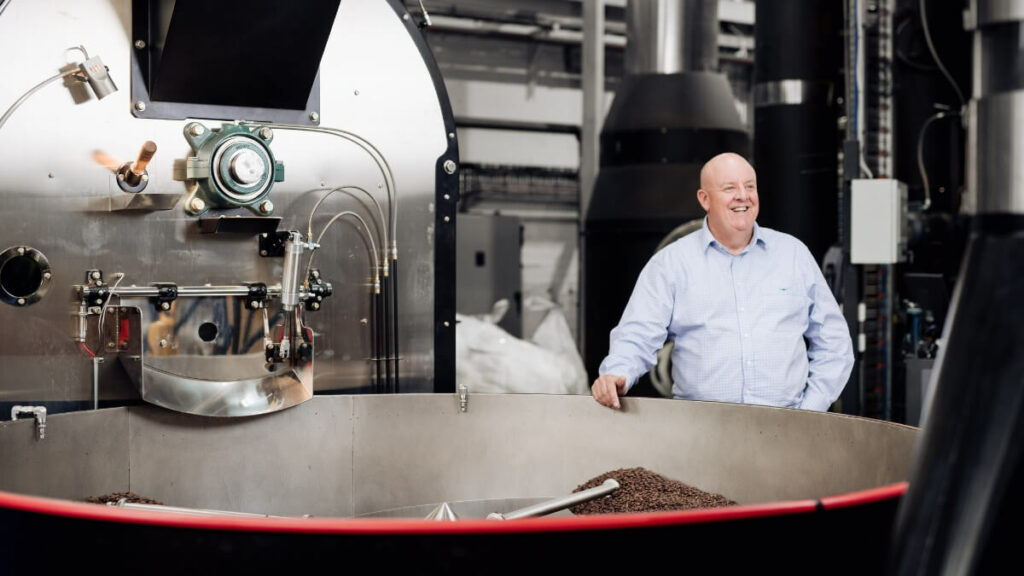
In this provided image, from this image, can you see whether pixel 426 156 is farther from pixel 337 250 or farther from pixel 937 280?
pixel 937 280

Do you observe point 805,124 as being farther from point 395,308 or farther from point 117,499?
point 117,499

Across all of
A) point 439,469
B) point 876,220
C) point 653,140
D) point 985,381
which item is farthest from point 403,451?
point 653,140

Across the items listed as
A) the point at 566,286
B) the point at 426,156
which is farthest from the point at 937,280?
the point at 566,286

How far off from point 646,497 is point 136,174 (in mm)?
1002

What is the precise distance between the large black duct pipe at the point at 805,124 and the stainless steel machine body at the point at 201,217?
1939 mm

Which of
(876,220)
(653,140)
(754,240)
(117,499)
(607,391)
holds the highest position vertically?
(653,140)

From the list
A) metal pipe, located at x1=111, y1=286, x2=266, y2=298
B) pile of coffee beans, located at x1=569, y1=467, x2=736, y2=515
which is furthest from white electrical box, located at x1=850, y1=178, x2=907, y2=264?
metal pipe, located at x1=111, y1=286, x2=266, y2=298

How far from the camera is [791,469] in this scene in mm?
1474

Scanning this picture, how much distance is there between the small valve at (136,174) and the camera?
1657 millimetres

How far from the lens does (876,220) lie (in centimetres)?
→ 319

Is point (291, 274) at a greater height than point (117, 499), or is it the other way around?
point (291, 274)

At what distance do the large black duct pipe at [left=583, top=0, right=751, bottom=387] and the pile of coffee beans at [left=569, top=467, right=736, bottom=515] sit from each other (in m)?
2.22

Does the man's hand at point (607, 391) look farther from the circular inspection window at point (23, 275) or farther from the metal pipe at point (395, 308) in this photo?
the circular inspection window at point (23, 275)

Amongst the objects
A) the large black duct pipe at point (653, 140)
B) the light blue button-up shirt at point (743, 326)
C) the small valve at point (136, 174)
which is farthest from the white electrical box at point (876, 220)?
the small valve at point (136, 174)
